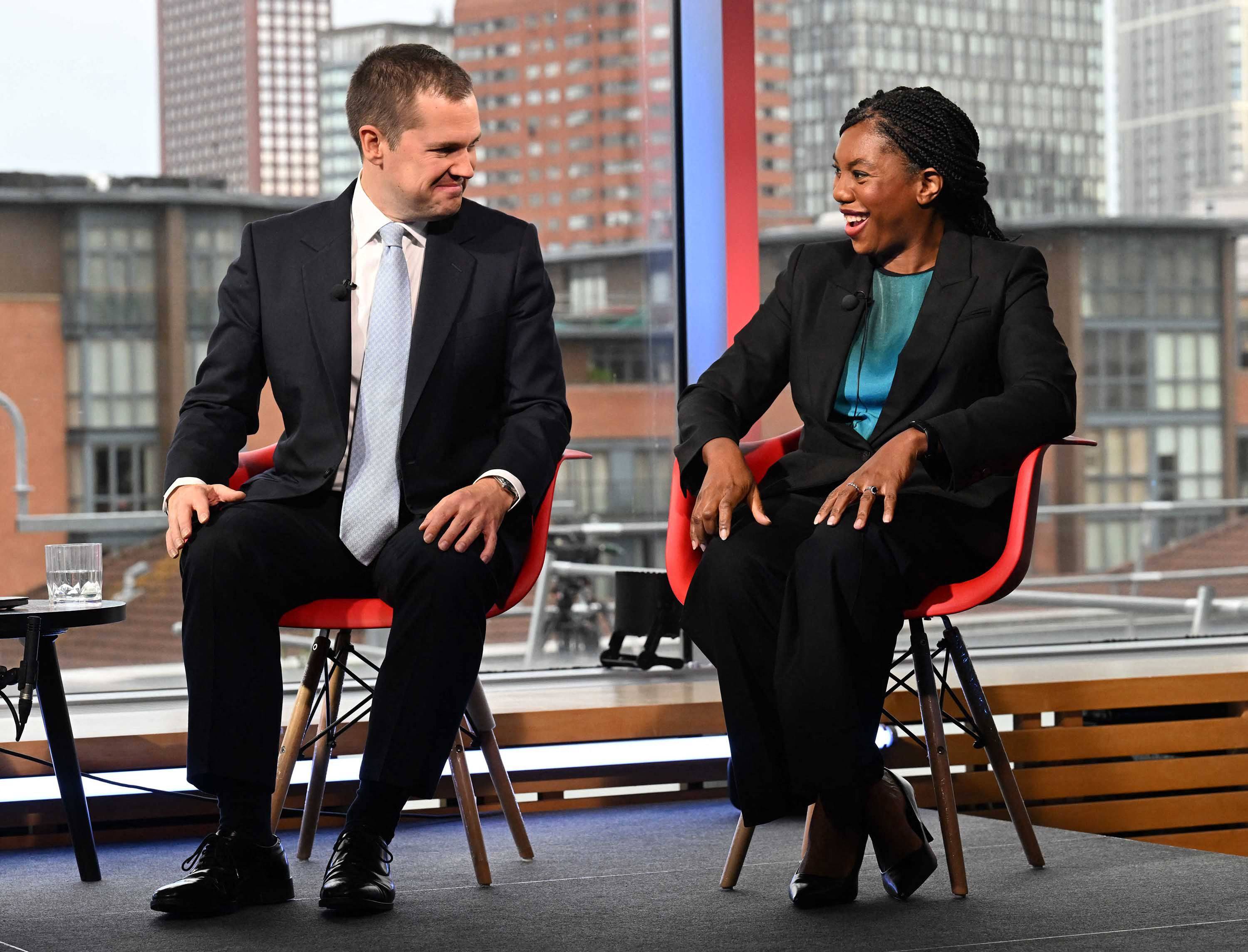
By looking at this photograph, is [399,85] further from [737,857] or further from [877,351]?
[737,857]

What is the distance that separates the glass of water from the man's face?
2.60ft

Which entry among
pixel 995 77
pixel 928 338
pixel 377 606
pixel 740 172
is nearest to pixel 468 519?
pixel 377 606

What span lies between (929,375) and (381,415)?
0.84 meters

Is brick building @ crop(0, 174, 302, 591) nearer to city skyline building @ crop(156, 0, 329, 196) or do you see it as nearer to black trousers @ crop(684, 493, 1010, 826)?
city skyline building @ crop(156, 0, 329, 196)

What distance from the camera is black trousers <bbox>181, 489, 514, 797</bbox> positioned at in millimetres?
1839

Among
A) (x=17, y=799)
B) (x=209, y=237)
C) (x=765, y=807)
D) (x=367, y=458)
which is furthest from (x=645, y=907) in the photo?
(x=209, y=237)

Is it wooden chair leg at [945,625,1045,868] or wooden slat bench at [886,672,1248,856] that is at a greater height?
wooden chair leg at [945,625,1045,868]

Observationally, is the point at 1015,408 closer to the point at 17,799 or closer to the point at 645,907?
the point at 645,907

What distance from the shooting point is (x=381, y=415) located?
6.92 ft

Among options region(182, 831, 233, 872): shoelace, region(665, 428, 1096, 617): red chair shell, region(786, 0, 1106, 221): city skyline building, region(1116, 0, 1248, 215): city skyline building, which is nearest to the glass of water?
region(182, 831, 233, 872): shoelace

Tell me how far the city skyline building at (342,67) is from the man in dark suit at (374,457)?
5.03 ft

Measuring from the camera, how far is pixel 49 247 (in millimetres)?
3701

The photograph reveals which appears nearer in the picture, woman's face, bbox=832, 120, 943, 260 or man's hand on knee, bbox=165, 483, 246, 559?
man's hand on knee, bbox=165, 483, 246, 559

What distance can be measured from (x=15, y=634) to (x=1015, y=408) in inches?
58.9
